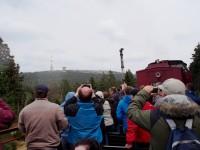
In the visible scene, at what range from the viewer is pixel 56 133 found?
6.66 meters

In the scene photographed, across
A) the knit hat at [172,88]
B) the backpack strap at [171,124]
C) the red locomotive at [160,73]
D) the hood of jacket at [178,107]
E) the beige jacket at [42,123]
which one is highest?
the red locomotive at [160,73]

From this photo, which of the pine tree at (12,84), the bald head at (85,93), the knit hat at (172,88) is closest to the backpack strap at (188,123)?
the knit hat at (172,88)

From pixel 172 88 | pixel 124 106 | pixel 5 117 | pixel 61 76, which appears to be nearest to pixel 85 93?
pixel 5 117

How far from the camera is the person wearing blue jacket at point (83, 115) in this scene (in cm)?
711

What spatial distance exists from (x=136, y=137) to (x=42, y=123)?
6.72ft

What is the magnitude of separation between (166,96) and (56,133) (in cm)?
281

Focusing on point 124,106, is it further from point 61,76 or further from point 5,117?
point 61,76

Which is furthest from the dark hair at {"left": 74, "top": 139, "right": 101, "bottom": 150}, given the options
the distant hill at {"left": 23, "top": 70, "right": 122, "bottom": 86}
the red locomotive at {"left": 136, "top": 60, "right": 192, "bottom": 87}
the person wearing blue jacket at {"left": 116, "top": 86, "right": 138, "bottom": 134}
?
the distant hill at {"left": 23, "top": 70, "right": 122, "bottom": 86}

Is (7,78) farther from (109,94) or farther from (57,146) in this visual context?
(57,146)

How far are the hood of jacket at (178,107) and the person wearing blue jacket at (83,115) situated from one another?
9.86 ft

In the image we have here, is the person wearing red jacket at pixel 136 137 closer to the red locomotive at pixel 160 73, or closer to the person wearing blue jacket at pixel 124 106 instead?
the person wearing blue jacket at pixel 124 106

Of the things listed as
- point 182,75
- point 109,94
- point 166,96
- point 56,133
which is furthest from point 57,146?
point 182,75

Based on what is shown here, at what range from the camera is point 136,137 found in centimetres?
796

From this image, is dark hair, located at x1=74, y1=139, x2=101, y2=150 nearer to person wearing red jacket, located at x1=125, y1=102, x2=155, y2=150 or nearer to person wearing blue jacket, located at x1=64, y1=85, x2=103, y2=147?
person wearing blue jacket, located at x1=64, y1=85, x2=103, y2=147
